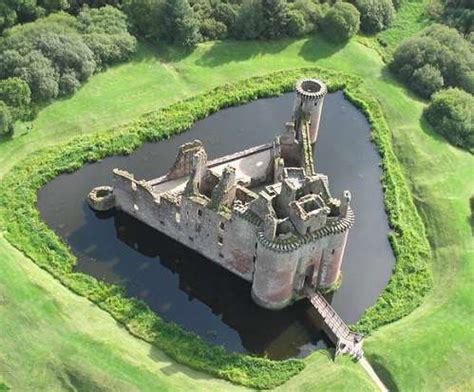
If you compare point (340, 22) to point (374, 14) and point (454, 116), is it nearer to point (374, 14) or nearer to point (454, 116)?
point (374, 14)

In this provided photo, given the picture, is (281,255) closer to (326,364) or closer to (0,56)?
(326,364)

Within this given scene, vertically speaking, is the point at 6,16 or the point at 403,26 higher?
the point at 6,16

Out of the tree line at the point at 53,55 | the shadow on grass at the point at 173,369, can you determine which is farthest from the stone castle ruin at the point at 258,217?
the tree line at the point at 53,55

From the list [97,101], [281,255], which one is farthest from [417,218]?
[97,101]

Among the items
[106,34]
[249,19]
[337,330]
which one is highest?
[249,19]

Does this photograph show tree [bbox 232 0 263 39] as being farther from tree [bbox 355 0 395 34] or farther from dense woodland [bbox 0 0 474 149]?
tree [bbox 355 0 395 34]

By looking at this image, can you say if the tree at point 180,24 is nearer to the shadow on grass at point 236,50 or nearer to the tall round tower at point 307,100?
the shadow on grass at point 236,50

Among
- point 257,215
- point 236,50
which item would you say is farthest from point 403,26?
point 257,215
